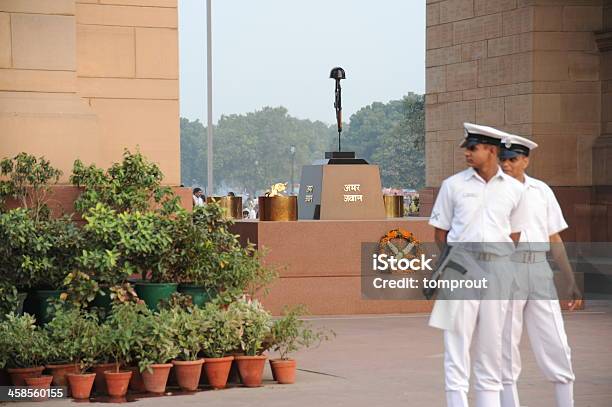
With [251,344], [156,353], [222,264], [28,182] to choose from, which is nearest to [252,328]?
[251,344]

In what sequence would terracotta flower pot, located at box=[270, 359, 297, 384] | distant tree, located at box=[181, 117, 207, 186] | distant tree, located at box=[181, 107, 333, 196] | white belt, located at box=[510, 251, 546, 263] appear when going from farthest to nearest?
distant tree, located at box=[181, 117, 207, 186], distant tree, located at box=[181, 107, 333, 196], terracotta flower pot, located at box=[270, 359, 297, 384], white belt, located at box=[510, 251, 546, 263]

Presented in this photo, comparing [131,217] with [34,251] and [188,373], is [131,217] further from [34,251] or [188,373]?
[188,373]

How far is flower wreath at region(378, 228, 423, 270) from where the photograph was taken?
1728cm

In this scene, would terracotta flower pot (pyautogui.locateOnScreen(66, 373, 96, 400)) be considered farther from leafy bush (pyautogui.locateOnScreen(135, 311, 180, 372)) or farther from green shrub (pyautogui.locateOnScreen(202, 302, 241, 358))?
green shrub (pyautogui.locateOnScreen(202, 302, 241, 358))

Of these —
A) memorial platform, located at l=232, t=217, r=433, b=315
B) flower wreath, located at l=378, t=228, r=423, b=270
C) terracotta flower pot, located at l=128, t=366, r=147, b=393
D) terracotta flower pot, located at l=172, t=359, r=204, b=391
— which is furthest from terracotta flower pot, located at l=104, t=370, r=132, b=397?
flower wreath, located at l=378, t=228, r=423, b=270

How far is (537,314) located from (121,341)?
341 cm

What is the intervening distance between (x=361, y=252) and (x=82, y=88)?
480 cm

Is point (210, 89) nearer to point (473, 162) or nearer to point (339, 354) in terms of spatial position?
point (339, 354)

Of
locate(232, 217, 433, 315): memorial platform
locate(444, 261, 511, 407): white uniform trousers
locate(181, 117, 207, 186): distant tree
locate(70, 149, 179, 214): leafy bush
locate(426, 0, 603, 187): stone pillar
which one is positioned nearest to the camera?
locate(444, 261, 511, 407): white uniform trousers

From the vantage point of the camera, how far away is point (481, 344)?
8391 millimetres

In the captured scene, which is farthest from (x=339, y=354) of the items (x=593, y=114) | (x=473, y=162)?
(x=593, y=114)

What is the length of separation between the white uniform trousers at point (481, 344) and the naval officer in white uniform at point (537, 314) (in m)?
0.30

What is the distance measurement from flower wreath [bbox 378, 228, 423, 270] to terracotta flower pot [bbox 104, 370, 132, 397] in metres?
7.41

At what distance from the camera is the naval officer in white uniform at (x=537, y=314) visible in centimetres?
866
